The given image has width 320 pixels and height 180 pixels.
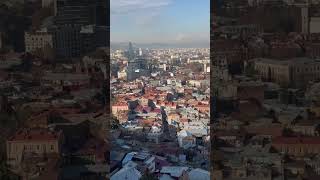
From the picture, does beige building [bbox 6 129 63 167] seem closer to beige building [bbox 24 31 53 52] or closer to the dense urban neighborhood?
the dense urban neighborhood

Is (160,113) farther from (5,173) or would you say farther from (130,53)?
(5,173)

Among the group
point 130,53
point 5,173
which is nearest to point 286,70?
point 130,53

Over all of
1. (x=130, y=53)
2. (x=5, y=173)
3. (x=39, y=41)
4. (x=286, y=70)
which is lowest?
(x=5, y=173)

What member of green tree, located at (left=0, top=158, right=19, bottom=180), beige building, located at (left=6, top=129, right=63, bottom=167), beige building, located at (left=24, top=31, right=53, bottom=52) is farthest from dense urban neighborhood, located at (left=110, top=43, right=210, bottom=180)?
green tree, located at (left=0, top=158, right=19, bottom=180)

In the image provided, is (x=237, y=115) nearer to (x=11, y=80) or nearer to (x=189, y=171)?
(x=189, y=171)

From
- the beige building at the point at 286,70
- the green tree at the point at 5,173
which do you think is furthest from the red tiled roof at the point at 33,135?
the beige building at the point at 286,70

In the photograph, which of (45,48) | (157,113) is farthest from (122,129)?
(45,48)

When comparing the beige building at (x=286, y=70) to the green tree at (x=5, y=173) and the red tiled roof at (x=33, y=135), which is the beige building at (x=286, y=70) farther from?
the green tree at (x=5, y=173)
